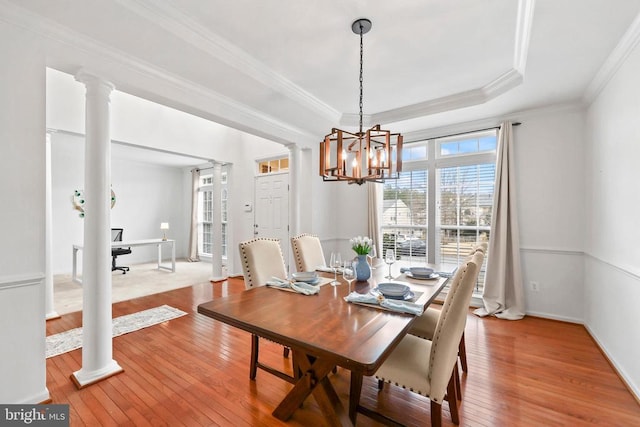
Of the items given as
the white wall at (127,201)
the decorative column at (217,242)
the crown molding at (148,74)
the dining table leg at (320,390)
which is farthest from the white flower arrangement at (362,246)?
the white wall at (127,201)

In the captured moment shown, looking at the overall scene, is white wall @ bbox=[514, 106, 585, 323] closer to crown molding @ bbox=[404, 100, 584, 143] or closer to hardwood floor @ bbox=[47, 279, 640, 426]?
crown molding @ bbox=[404, 100, 584, 143]

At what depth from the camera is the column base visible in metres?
2.15

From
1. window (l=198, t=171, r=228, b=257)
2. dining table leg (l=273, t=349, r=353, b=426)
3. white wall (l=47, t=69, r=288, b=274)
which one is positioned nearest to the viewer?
dining table leg (l=273, t=349, r=353, b=426)

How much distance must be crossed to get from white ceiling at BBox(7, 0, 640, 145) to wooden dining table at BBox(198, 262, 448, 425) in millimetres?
2008

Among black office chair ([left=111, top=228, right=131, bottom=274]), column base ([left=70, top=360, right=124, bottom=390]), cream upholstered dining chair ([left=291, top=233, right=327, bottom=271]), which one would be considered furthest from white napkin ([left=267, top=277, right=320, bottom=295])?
black office chair ([left=111, top=228, right=131, bottom=274])

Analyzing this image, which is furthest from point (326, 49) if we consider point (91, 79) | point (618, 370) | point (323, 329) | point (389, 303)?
A: point (618, 370)

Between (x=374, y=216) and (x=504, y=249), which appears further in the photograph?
(x=374, y=216)

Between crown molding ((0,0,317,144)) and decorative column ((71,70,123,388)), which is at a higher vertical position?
crown molding ((0,0,317,144))

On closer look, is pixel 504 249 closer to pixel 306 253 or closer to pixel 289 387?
pixel 306 253

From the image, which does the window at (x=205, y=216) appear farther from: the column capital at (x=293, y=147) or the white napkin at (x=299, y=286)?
the white napkin at (x=299, y=286)

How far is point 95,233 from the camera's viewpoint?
7.19 ft

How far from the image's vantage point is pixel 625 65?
2.19m

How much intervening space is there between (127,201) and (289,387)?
23.9 ft

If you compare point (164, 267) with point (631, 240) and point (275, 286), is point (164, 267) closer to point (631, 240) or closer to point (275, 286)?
point (275, 286)
